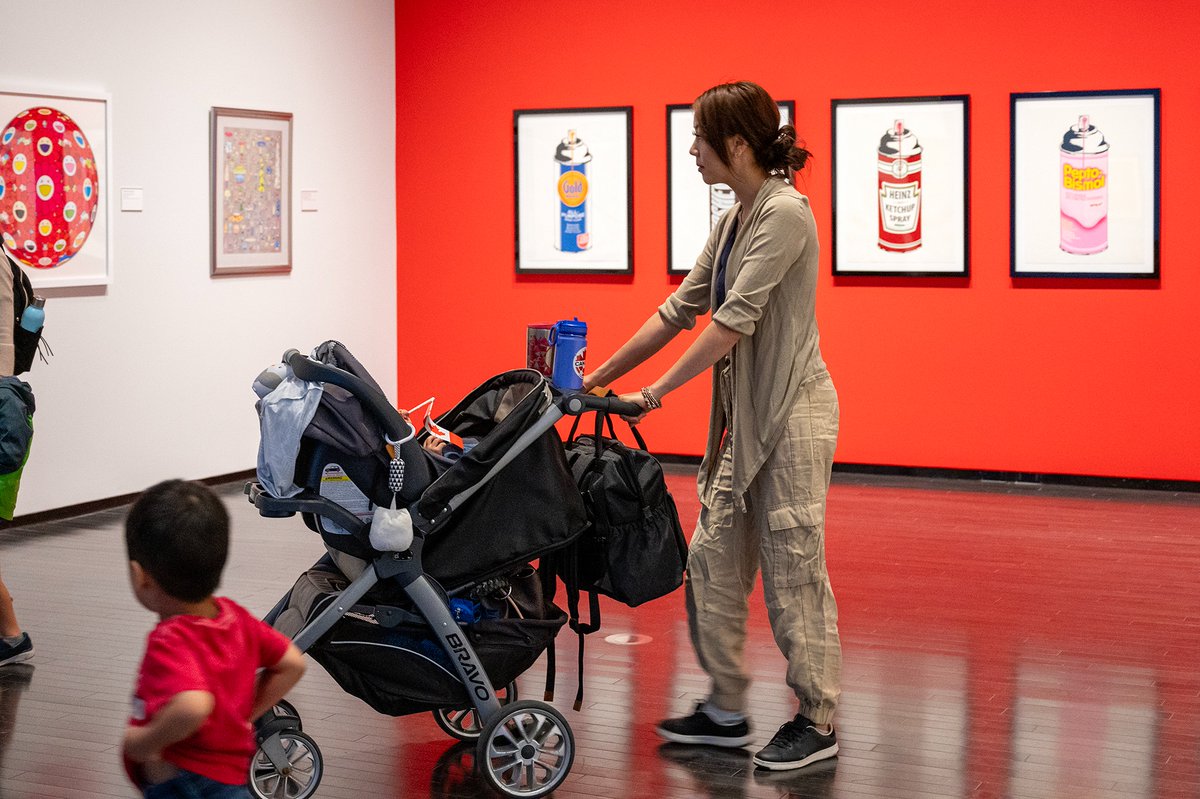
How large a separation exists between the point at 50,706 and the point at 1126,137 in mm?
5830

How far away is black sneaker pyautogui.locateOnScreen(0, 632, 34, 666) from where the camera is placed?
14.8ft

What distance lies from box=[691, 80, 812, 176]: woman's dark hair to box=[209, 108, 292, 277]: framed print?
4.77 m

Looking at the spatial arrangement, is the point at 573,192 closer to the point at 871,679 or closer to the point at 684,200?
the point at 684,200

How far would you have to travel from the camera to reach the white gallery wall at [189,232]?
6.87m

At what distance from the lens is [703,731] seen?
382 centimetres

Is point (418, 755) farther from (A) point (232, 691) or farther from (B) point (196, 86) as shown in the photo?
(B) point (196, 86)

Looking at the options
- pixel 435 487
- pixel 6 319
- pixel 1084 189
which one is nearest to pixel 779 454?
pixel 435 487

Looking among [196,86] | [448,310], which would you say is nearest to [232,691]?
[196,86]

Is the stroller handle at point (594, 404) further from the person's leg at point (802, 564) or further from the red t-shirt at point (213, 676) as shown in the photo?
the red t-shirt at point (213, 676)

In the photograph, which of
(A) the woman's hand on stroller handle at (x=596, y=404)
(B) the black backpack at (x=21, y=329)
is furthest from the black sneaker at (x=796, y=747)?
(B) the black backpack at (x=21, y=329)

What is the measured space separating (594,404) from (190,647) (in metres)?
1.42

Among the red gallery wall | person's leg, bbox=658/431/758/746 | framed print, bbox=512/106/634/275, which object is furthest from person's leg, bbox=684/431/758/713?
framed print, bbox=512/106/634/275

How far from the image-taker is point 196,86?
764cm

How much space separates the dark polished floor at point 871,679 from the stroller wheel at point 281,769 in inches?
7.2
